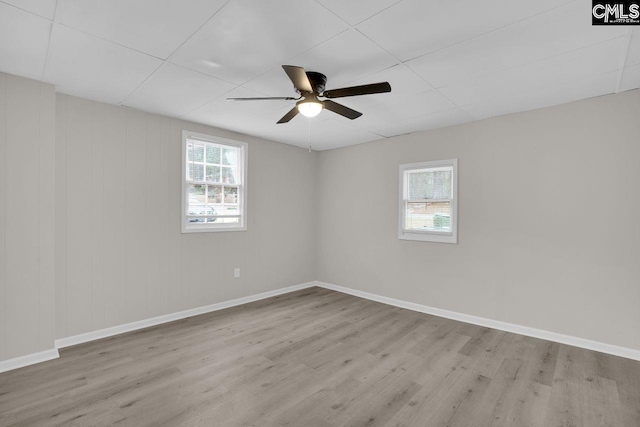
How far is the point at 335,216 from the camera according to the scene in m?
5.61

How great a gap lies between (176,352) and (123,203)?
182 centimetres

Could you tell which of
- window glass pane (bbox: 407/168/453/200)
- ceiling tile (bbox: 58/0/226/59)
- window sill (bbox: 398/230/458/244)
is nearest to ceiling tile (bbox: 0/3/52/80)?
ceiling tile (bbox: 58/0/226/59)

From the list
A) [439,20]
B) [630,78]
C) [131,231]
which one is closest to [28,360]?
[131,231]

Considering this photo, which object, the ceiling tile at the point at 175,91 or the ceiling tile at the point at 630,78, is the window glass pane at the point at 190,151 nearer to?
the ceiling tile at the point at 175,91

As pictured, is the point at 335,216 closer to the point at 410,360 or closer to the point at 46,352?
the point at 410,360

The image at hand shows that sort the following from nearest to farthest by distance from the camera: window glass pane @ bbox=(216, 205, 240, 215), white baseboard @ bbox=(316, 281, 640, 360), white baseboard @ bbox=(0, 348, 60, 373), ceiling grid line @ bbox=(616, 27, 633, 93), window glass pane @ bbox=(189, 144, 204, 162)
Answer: ceiling grid line @ bbox=(616, 27, 633, 93) < white baseboard @ bbox=(0, 348, 60, 373) < white baseboard @ bbox=(316, 281, 640, 360) < window glass pane @ bbox=(189, 144, 204, 162) < window glass pane @ bbox=(216, 205, 240, 215)

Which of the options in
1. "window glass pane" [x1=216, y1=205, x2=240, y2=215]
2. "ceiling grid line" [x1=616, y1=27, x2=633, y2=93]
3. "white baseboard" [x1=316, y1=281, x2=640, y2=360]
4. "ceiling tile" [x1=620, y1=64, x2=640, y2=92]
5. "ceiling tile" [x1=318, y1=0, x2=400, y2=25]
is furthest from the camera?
"window glass pane" [x1=216, y1=205, x2=240, y2=215]

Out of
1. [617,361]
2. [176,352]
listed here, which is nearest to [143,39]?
[176,352]

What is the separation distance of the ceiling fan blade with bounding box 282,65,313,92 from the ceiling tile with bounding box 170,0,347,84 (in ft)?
0.77

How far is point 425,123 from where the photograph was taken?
407cm

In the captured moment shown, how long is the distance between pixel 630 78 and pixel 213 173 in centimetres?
469

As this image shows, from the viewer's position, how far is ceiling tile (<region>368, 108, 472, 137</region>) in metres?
3.70

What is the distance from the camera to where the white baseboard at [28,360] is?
8.71 feet

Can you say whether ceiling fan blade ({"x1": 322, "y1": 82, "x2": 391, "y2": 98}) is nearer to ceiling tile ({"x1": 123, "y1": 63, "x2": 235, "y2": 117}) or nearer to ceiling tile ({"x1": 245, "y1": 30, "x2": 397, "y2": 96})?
ceiling tile ({"x1": 245, "y1": 30, "x2": 397, "y2": 96})
